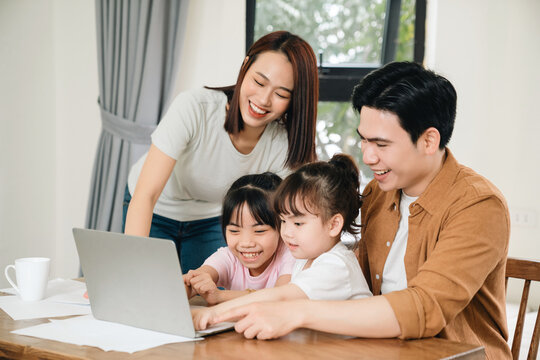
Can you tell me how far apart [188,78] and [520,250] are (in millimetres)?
1800

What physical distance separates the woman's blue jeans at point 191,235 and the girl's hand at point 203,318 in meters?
0.84

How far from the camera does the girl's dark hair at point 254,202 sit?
1.63m

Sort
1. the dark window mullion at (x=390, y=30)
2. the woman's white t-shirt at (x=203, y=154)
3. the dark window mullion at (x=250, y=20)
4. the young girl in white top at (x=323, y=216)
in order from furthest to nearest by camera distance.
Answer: the dark window mullion at (x=250, y=20), the dark window mullion at (x=390, y=30), the woman's white t-shirt at (x=203, y=154), the young girl in white top at (x=323, y=216)

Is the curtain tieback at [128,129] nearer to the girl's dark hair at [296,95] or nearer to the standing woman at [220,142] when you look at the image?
the standing woman at [220,142]

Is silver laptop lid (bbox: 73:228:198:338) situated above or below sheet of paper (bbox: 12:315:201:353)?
above

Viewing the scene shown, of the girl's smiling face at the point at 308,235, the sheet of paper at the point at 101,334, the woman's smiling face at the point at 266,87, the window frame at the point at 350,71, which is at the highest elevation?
the window frame at the point at 350,71

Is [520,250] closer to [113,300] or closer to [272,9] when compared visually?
[272,9]

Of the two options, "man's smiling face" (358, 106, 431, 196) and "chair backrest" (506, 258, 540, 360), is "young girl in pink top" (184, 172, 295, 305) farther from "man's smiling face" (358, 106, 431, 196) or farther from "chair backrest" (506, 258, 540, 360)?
"chair backrest" (506, 258, 540, 360)

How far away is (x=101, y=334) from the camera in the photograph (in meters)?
1.11

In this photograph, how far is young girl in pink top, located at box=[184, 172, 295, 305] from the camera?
162 centimetres

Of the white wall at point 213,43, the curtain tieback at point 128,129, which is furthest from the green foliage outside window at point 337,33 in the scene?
the curtain tieback at point 128,129

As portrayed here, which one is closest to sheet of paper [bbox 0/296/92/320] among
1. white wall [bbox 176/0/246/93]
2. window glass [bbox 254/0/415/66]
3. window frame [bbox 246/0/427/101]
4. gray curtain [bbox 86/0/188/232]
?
gray curtain [bbox 86/0/188/232]

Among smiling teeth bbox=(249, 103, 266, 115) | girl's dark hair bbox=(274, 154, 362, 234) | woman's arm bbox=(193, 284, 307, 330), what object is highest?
smiling teeth bbox=(249, 103, 266, 115)

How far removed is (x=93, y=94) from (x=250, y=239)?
1.93 metres
